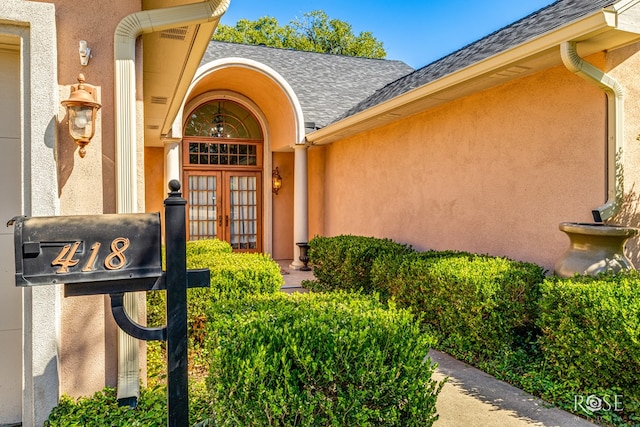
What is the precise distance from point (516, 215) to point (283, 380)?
458 centimetres

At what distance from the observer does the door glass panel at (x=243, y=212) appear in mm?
12289

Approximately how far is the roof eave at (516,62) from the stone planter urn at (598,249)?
191cm

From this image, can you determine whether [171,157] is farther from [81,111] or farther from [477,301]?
[477,301]

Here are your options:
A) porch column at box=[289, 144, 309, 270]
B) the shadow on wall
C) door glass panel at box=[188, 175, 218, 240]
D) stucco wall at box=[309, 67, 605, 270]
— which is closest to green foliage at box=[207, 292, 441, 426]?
the shadow on wall

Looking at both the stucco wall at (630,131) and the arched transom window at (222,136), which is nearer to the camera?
the stucco wall at (630,131)

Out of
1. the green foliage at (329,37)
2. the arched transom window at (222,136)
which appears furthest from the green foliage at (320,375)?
the green foliage at (329,37)

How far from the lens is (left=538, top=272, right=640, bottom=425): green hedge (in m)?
3.32

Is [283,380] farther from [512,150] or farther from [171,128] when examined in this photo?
[171,128]

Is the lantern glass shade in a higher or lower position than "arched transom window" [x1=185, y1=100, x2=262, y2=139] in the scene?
lower

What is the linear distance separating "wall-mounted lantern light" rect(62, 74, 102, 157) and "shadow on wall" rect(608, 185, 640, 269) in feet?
16.8

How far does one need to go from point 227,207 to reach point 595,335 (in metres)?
10.1

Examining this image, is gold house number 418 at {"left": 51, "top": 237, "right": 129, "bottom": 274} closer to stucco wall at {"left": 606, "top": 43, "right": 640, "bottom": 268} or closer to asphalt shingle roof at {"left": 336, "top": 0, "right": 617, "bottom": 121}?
asphalt shingle roof at {"left": 336, "top": 0, "right": 617, "bottom": 121}

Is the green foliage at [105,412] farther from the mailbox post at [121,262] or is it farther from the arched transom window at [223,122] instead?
the arched transom window at [223,122]

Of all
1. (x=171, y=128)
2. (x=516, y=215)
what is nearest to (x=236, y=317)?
(x=516, y=215)
